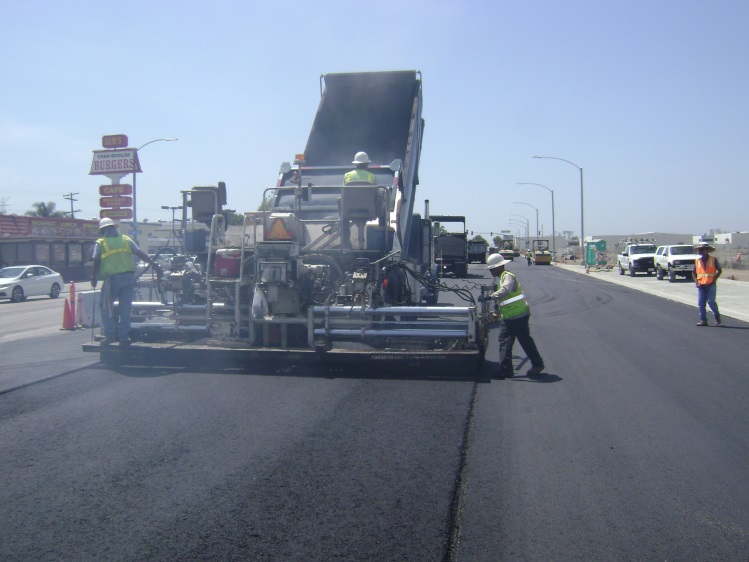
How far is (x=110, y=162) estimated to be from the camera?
26.2 metres

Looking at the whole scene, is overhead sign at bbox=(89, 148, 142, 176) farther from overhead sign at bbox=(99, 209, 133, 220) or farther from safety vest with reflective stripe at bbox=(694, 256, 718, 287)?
safety vest with reflective stripe at bbox=(694, 256, 718, 287)

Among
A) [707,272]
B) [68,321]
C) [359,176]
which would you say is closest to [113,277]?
[359,176]

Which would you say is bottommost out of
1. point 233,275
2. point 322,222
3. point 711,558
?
point 711,558

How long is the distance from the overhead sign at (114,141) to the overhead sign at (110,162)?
0.26m

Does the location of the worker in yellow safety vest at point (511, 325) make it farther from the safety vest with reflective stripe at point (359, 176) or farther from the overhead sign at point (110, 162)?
the overhead sign at point (110, 162)

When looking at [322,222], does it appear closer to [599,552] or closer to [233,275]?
[233,275]

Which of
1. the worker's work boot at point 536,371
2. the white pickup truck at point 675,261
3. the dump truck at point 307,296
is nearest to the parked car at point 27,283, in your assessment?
the dump truck at point 307,296

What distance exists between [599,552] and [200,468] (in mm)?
2785

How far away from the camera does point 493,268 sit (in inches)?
378

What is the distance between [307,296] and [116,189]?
19061 mm

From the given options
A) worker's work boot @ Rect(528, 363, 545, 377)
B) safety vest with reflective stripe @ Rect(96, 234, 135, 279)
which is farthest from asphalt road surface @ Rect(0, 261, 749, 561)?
safety vest with reflective stripe @ Rect(96, 234, 135, 279)

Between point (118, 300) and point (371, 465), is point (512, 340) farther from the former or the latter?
point (118, 300)

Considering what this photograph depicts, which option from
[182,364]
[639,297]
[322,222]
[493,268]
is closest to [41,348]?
[182,364]

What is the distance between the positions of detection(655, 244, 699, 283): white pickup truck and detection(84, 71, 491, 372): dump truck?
25125 mm
